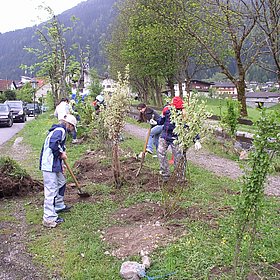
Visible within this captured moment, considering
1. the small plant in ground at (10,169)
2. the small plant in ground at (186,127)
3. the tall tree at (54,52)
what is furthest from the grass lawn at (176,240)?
the tall tree at (54,52)

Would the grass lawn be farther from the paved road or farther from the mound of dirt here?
the paved road

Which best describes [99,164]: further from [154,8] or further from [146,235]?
[154,8]

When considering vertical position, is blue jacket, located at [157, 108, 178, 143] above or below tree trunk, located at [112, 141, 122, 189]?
above

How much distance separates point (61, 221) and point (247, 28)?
14677 millimetres

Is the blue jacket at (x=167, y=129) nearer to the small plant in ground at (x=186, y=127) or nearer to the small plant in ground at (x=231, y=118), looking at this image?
the small plant in ground at (x=186, y=127)

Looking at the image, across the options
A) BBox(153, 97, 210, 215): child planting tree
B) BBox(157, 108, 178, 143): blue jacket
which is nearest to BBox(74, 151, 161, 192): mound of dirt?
BBox(157, 108, 178, 143): blue jacket

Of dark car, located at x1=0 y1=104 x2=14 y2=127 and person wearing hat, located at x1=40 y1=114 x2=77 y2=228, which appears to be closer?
person wearing hat, located at x1=40 y1=114 x2=77 y2=228

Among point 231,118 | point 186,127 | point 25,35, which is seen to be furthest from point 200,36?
point 25,35

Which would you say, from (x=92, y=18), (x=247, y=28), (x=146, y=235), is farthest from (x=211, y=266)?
(x=92, y=18)

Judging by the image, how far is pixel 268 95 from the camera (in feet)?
325

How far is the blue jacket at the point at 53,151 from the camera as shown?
616cm

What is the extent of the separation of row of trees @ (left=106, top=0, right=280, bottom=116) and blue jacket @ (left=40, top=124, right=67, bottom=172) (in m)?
8.82

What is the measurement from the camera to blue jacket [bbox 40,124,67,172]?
243 inches

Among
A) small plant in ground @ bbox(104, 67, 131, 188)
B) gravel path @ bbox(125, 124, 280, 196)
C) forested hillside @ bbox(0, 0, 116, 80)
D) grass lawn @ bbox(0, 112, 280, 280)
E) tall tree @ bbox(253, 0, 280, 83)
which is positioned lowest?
gravel path @ bbox(125, 124, 280, 196)
